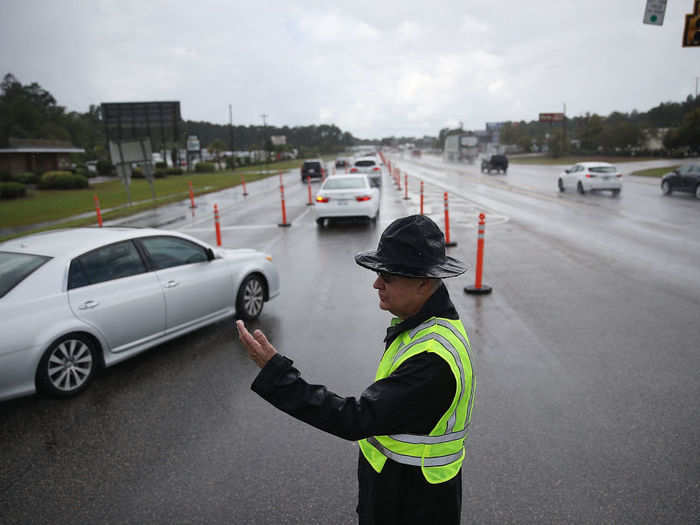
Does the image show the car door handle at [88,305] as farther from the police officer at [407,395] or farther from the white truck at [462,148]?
the white truck at [462,148]

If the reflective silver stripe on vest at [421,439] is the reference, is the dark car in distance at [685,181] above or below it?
below

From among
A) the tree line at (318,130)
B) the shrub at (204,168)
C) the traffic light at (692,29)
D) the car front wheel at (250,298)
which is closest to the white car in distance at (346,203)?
the car front wheel at (250,298)

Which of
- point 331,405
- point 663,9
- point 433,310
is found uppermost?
point 663,9

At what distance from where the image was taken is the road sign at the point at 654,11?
15.3 meters

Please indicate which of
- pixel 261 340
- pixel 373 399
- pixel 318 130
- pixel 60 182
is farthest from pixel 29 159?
pixel 318 130

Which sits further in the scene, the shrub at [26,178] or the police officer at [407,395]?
the shrub at [26,178]

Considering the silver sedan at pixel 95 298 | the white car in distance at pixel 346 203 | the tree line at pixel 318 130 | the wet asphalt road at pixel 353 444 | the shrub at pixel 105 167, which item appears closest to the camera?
the wet asphalt road at pixel 353 444

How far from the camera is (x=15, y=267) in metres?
5.04

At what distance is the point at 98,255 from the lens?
18.1 ft

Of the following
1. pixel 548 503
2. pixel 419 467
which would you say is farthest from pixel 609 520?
pixel 419 467

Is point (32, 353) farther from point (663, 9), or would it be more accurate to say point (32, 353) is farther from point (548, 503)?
point (663, 9)

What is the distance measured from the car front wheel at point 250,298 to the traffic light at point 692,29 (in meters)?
14.6

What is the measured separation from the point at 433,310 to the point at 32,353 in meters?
4.18

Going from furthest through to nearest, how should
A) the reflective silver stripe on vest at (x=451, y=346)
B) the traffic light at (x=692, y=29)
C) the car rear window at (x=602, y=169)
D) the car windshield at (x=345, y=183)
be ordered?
1. the car rear window at (x=602, y=169)
2. the car windshield at (x=345, y=183)
3. the traffic light at (x=692, y=29)
4. the reflective silver stripe on vest at (x=451, y=346)
